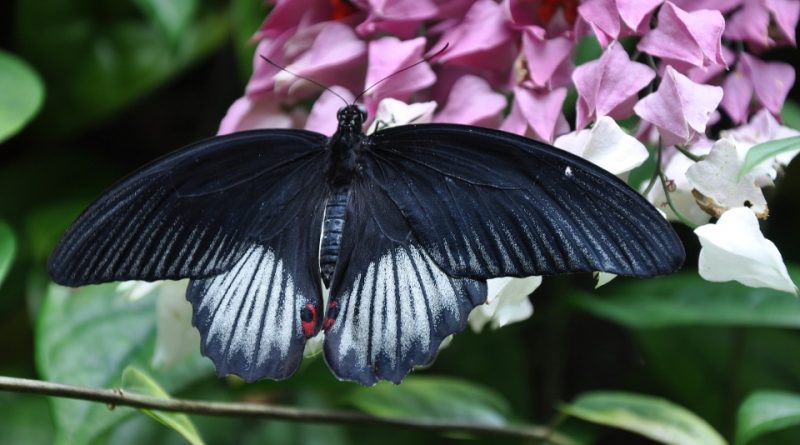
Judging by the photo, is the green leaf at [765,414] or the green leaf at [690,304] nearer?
the green leaf at [765,414]

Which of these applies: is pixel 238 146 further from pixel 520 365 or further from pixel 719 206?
pixel 520 365

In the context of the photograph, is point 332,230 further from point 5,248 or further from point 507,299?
point 5,248

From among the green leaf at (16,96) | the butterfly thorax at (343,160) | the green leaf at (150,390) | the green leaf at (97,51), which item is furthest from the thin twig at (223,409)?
the green leaf at (97,51)

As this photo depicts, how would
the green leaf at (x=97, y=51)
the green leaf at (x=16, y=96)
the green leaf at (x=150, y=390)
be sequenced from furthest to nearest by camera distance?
the green leaf at (x=97, y=51) < the green leaf at (x=16, y=96) < the green leaf at (x=150, y=390)

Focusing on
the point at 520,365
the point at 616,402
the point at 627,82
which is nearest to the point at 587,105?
the point at 627,82

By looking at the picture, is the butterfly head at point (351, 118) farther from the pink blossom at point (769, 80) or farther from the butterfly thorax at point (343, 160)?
Answer: the pink blossom at point (769, 80)
